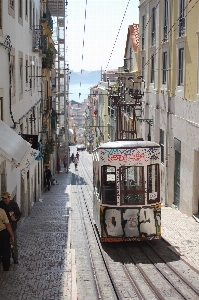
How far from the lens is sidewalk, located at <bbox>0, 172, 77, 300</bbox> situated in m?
8.88

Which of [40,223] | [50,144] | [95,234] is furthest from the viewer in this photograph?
[50,144]

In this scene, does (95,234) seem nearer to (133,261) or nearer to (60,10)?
(133,261)

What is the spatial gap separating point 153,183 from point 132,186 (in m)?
0.57

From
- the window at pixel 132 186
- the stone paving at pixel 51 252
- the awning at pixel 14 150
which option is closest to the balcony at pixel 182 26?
the stone paving at pixel 51 252

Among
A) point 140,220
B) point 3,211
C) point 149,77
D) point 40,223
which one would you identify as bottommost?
point 40,223

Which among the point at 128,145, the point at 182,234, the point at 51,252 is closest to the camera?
the point at 51,252

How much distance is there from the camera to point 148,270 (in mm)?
11281

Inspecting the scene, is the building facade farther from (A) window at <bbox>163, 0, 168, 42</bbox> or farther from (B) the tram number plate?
(B) the tram number plate

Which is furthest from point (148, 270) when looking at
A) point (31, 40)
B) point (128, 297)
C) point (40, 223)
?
point (31, 40)

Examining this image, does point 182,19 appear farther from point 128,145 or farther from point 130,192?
point 130,192

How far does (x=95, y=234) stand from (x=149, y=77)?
14033 mm

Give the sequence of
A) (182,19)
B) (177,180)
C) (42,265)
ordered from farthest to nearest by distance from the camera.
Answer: (177,180) → (182,19) → (42,265)

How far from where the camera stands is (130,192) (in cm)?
1309

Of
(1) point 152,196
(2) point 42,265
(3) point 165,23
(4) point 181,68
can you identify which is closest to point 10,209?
(2) point 42,265
